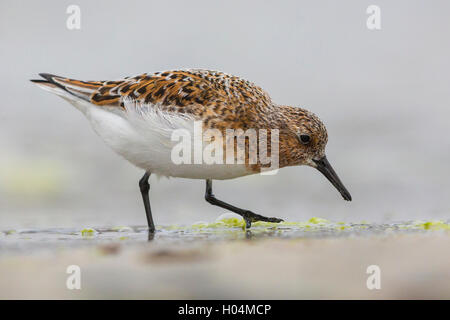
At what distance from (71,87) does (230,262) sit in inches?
96.5

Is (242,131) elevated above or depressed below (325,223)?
above

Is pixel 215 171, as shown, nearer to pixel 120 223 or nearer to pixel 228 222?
pixel 228 222

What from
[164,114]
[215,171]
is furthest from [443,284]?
[164,114]

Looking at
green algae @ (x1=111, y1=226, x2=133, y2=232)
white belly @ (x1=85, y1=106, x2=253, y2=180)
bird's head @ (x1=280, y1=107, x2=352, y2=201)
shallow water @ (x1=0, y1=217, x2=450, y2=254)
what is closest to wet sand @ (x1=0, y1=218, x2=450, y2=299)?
shallow water @ (x1=0, y1=217, x2=450, y2=254)

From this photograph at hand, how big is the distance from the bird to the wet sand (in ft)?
1.81

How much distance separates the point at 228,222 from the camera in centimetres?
587

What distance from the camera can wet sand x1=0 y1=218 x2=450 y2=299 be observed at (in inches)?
137

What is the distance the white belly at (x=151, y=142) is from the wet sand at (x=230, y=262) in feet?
1.59

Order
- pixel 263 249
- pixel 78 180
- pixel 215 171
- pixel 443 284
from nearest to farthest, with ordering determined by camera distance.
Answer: pixel 443 284 < pixel 263 249 < pixel 215 171 < pixel 78 180

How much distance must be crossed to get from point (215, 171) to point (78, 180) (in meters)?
3.68

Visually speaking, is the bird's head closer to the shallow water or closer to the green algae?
the shallow water

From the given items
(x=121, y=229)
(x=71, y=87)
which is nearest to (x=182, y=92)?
(x=71, y=87)

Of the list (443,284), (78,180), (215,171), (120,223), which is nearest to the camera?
(443,284)

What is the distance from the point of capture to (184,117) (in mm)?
5227
